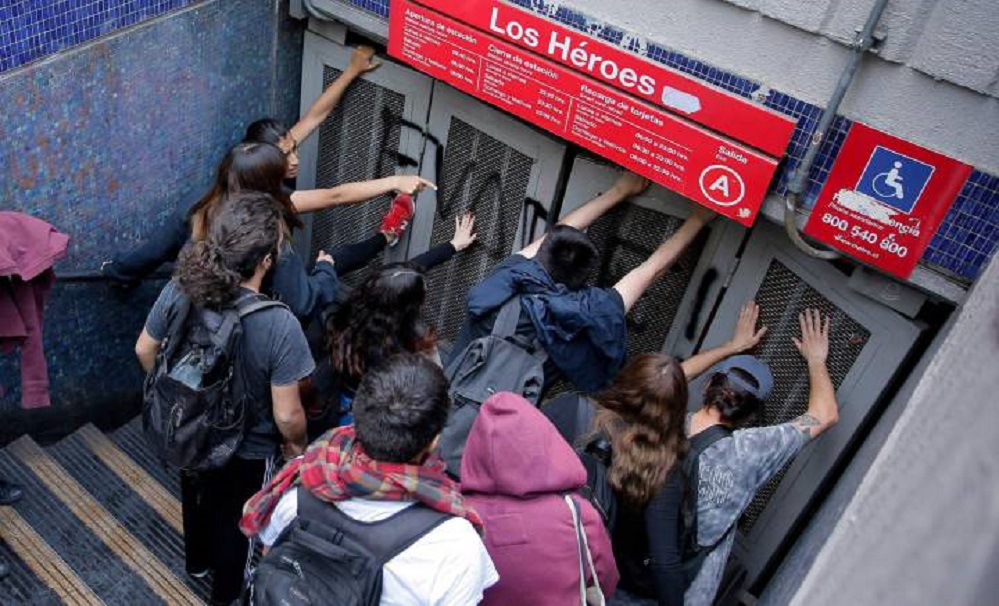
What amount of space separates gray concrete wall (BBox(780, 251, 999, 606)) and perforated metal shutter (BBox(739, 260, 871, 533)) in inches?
102

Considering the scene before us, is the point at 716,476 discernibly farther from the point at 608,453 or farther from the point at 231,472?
the point at 231,472

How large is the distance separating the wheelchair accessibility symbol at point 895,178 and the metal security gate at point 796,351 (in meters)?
0.52

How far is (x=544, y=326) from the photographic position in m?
3.39

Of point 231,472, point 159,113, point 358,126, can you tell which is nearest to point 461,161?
point 358,126

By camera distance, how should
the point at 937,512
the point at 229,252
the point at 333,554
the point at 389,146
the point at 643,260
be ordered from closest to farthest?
1. the point at 937,512
2. the point at 333,554
3. the point at 229,252
4. the point at 643,260
5. the point at 389,146

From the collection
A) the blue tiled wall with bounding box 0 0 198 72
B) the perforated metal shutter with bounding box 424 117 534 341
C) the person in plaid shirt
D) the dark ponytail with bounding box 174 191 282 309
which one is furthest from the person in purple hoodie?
the blue tiled wall with bounding box 0 0 198 72

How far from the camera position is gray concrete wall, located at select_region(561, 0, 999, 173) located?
276 cm

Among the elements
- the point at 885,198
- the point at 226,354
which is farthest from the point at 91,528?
the point at 885,198

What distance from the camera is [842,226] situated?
10.5 ft

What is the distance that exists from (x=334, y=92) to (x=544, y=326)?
226 cm

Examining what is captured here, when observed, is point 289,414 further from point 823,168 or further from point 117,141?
point 823,168

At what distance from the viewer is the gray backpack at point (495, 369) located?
3.25 m

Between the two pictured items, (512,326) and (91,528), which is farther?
(91,528)

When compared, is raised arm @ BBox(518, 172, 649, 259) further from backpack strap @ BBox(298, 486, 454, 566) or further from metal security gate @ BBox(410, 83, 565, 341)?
backpack strap @ BBox(298, 486, 454, 566)
